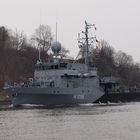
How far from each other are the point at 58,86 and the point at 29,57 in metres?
56.6

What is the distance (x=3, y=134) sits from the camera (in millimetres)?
47125

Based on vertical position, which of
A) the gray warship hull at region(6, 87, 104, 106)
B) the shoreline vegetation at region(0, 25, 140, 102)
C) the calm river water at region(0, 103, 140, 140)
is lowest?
the calm river water at region(0, 103, 140, 140)

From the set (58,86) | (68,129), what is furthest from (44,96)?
(68,129)

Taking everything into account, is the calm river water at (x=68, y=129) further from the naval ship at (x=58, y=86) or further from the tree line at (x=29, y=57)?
the tree line at (x=29, y=57)

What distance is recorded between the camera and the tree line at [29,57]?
459 ft

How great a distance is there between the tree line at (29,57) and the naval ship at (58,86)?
1608 cm

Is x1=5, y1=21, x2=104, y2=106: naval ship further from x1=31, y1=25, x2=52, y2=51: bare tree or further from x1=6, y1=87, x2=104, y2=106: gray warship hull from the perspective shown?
x1=31, y1=25, x2=52, y2=51: bare tree

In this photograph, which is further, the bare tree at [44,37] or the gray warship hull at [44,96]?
the bare tree at [44,37]

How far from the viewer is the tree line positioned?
140 meters

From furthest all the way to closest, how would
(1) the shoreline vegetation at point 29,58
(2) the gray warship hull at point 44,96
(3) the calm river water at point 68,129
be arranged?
1. (1) the shoreline vegetation at point 29,58
2. (2) the gray warship hull at point 44,96
3. (3) the calm river water at point 68,129

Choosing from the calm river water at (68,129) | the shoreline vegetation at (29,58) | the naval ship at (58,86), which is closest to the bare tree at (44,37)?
the shoreline vegetation at (29,58)

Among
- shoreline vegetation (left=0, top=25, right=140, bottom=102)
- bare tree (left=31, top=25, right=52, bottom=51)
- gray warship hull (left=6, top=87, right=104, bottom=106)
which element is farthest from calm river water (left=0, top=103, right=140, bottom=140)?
bare tree (left=31, top=25, right=52, bottom=51)

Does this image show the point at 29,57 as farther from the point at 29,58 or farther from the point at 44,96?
the point at 44,96

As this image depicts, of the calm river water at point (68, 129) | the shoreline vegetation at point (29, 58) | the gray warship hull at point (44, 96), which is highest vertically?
the shoreline vegetation at point (29, 58)
